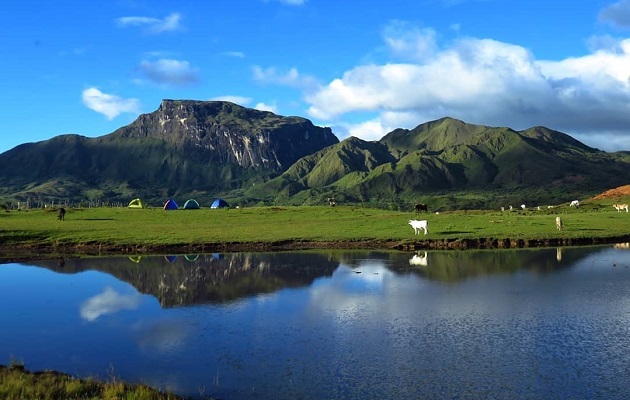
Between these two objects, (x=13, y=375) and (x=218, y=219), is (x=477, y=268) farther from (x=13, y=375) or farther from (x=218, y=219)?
(x=218, y=219)

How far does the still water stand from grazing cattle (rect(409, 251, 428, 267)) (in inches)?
70.4

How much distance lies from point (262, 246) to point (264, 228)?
16252 millimetres

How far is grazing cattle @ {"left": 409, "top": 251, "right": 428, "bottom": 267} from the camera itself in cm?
5728

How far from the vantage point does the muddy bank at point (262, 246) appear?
71.6 metres

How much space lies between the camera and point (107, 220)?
104 metres

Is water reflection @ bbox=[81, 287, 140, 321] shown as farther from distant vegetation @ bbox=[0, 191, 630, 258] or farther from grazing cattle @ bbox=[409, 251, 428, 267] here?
distant vegetation @ bbox=[0, 191, 630, 258]

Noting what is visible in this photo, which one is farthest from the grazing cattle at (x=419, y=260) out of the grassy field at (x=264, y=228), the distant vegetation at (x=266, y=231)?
the grassy field at (x=264, y=228)

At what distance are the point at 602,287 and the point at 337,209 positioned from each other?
7799 cm

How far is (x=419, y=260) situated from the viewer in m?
59.9

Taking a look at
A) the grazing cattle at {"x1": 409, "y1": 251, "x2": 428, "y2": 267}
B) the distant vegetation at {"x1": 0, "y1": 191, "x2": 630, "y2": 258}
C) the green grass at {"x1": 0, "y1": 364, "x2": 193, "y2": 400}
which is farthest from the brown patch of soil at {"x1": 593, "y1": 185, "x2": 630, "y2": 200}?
the green grass at {"x1": 0, "y1": 364, "x2": 193, "y2": 400}

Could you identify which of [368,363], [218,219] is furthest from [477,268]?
[218,219]

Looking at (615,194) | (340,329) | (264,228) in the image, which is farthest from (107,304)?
(615,194)

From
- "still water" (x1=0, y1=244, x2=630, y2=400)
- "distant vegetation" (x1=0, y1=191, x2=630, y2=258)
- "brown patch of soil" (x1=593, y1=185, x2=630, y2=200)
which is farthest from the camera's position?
"brown patch of soil" (x1=593, y1=185, x2=630, y2=200)

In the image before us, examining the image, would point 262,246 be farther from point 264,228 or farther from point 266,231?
point 264,228
